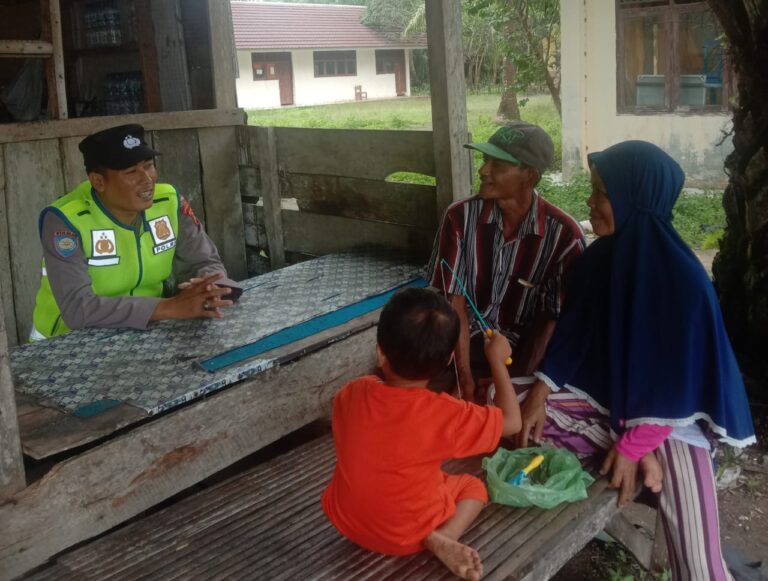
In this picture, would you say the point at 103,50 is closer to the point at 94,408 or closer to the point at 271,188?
the point at 271,188

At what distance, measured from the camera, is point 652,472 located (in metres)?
2.59

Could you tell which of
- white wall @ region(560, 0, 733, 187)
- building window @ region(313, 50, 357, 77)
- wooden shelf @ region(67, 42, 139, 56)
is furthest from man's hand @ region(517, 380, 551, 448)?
building window @ region(313, 50, 357, 77)

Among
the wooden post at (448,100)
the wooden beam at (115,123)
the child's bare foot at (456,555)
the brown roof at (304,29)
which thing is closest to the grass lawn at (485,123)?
the brown roof at (304,29)

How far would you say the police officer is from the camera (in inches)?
127


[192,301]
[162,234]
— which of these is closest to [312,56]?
[162,234]

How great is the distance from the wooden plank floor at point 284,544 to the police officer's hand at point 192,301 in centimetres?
91

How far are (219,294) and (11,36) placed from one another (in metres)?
3.62

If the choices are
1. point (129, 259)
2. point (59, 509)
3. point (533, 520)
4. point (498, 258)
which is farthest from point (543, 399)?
point (129, 259)

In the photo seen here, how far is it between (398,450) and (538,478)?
762 millimetres

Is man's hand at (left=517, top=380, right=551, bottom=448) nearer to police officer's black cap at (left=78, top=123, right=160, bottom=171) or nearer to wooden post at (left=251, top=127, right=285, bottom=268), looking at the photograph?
police officer's black cap at (left=78, top=123, right=160, bottom=171)

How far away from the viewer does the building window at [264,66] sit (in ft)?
85.4

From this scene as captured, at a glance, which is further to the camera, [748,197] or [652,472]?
[748,197]

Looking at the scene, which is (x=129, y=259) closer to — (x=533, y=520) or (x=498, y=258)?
(x=498, y=258)

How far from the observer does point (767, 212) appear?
4008 mm
